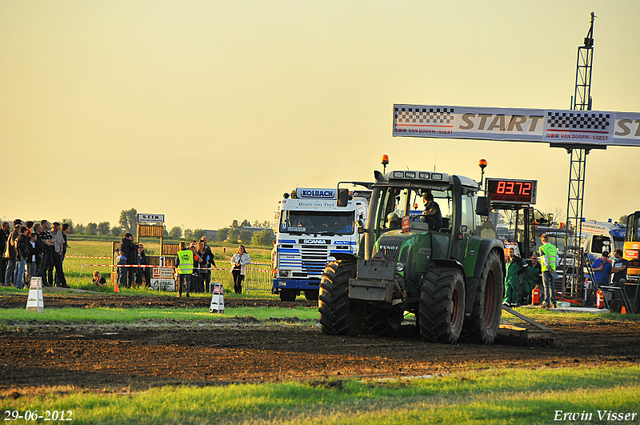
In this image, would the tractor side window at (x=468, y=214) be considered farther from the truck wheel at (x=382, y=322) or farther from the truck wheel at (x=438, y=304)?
the truck wheel at (x=382, y=322)

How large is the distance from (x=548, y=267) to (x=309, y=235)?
716cm

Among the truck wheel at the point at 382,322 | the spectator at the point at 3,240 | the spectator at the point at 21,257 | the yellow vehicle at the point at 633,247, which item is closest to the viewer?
the truck wheel at the point at 382,322

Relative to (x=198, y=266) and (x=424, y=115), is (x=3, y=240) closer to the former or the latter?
(x=198, y=266)

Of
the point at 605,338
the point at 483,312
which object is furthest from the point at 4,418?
the point at 605,338

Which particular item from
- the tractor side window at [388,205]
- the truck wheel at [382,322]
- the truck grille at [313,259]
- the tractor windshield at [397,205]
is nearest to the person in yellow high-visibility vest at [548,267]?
the truck grille at [313,259]

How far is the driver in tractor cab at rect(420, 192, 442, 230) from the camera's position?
13219 millimetres

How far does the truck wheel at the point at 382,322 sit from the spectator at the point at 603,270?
13.3 metres

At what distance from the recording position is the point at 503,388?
8375 mm

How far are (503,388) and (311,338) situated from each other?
4870 millimetres

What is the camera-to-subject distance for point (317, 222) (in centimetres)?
2361

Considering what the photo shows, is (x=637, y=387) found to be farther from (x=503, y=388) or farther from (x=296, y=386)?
(x=296, y=386)

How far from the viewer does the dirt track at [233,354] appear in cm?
855

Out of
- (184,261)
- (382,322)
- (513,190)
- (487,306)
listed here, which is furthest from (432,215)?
(184,261)

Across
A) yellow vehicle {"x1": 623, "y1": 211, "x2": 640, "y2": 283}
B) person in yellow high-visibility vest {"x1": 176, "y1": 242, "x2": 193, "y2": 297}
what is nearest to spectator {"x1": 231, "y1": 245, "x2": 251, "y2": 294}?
person in yellow high-visibility vest {"x1": 176, "y1": 242, "x2": 193, "y2": 297}
